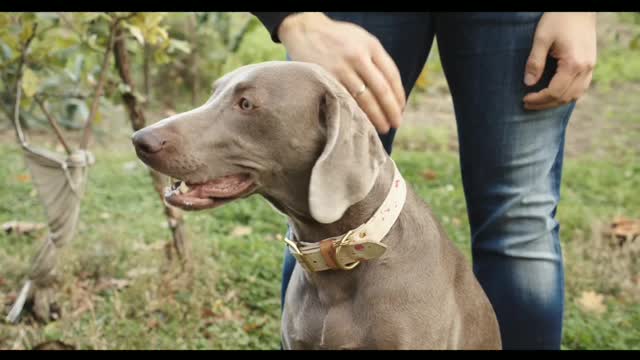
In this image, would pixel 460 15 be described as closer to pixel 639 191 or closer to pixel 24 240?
pixel 24 240

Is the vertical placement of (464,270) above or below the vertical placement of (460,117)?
below

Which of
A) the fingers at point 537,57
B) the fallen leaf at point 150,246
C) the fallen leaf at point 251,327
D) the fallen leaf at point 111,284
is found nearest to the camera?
the fingers at point 537,57

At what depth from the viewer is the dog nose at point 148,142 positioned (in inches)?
67.4

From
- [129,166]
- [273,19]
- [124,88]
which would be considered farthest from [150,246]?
[273,19]

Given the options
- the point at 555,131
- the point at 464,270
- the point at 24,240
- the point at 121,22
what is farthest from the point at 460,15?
the point at 24,240

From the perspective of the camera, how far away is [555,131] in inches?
90.0

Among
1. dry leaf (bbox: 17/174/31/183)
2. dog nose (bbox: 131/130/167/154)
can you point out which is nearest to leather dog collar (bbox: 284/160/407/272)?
dog nose (bbox: 131/130/167/154)

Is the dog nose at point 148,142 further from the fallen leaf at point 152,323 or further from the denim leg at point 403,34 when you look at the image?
the fallen leaf at point 152,323

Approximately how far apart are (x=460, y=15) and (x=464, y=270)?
73 cm

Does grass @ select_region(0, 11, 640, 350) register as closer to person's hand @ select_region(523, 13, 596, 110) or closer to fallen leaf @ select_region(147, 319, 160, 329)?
fallen leaf @ select_region(147, 319, 160, 329)

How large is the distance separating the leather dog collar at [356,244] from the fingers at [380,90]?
0.55ft

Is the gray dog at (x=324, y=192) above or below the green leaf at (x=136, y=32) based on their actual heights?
below

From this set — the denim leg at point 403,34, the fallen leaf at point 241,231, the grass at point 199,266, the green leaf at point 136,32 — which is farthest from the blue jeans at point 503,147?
the fallen leaf at point 241,231
